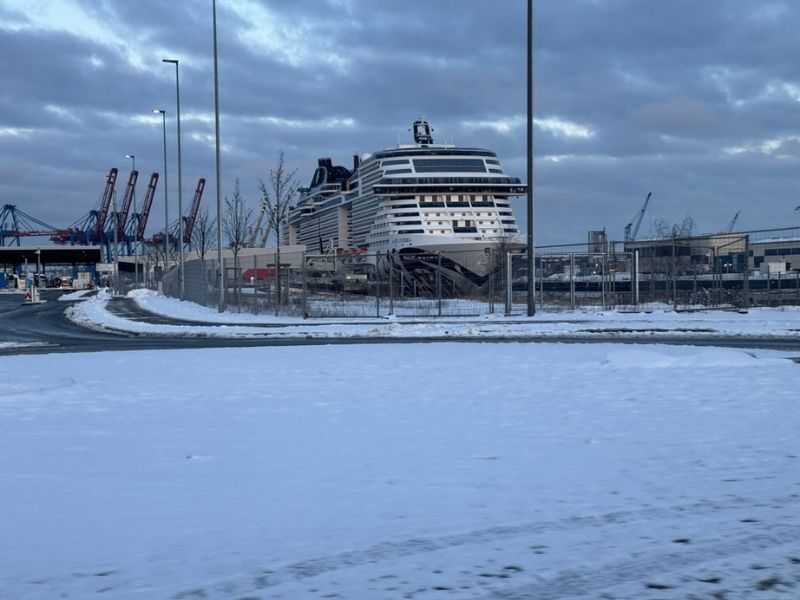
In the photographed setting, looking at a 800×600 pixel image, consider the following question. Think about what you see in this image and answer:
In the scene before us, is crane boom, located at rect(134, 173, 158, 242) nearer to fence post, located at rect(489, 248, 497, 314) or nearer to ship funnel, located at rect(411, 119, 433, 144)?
ship funnel, located at rect(411, 119, 433, 144)

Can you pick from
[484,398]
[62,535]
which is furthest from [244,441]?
[484,398]

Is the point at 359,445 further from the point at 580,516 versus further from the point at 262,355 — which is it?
the point at 262,355

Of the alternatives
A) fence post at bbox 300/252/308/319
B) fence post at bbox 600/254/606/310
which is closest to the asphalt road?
fence post at bbox 300/252/308/319

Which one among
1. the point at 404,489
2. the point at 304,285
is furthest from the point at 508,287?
the point at 404,489

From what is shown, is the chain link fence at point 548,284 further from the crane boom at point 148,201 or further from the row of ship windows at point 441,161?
the crane boom at point 148,201

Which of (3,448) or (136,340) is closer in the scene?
(3,448)

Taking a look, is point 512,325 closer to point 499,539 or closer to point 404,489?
point 404,489

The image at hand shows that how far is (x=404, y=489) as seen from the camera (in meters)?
5.44

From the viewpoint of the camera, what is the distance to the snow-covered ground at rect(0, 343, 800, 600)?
395 centimetres

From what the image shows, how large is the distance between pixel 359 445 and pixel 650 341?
12042mm

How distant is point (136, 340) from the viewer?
2019 cm

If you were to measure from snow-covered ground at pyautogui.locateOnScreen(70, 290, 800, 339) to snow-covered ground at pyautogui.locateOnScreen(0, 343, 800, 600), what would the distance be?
9785 millimetres

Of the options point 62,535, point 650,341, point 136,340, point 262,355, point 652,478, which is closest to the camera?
point 62,535

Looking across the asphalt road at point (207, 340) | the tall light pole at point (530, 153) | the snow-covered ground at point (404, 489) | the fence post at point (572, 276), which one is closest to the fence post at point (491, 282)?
the fence post at point (572, 276)
